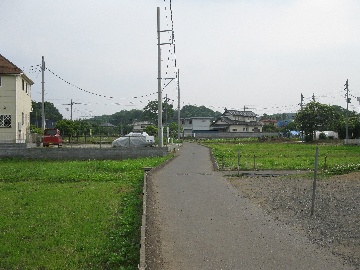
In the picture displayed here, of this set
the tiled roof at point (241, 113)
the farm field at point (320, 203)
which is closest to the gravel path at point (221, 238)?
the farm field at point (320, 203)

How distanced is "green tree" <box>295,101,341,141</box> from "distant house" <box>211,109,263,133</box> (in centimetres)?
3126

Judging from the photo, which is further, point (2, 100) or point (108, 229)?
point (2, 100)

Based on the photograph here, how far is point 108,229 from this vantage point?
8.80 m

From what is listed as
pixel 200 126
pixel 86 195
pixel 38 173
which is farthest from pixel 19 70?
pixel 200 126

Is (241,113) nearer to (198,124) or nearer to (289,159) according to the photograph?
(198,124)

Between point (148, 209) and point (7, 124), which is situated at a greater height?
point (7, 124)

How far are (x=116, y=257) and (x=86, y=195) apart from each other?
697 cm

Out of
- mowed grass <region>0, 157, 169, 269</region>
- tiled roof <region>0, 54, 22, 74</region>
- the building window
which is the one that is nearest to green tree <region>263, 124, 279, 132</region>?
tiled roof <region>0, 54, 22, 74</region>

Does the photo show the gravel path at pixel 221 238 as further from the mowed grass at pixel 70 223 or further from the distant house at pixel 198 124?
the distant house at pixel 198 124

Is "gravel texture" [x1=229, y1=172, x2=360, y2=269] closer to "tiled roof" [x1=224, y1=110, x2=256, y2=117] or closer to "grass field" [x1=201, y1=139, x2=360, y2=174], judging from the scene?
"grass field" [x1=201, y1=139, x2=360, y2=174]

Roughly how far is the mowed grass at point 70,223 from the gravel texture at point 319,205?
10.9 feet

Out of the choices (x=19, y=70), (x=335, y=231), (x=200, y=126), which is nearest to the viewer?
(x=335, y=231)

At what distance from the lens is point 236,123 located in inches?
3664

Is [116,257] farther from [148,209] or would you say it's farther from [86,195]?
[86,195]
